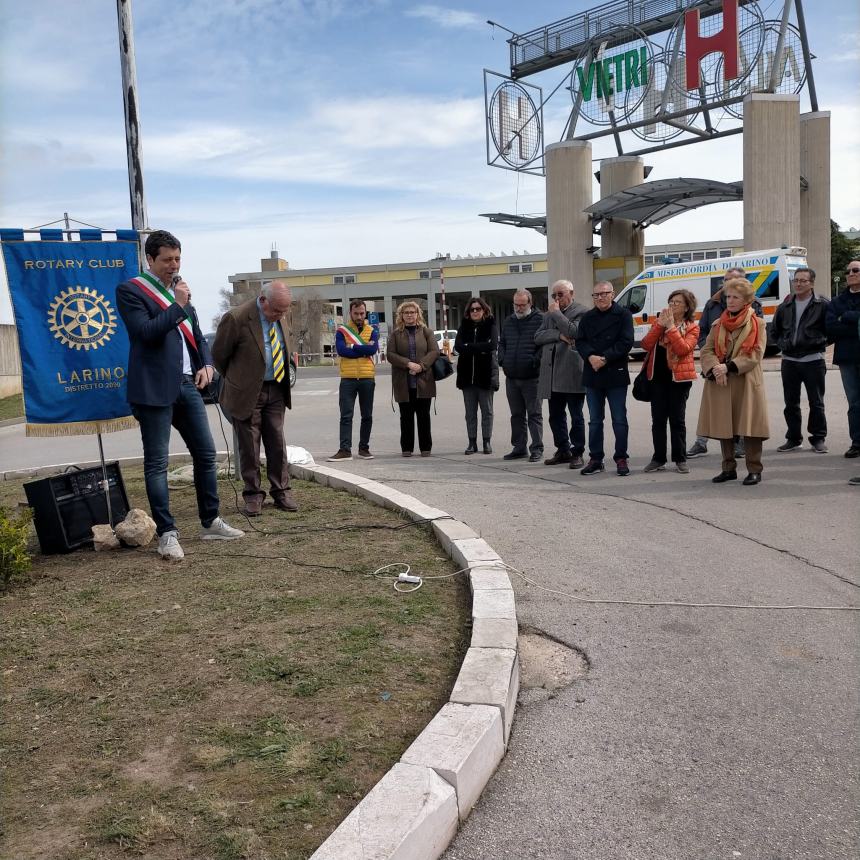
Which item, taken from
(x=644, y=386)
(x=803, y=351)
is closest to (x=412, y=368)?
(x=644, y=386)

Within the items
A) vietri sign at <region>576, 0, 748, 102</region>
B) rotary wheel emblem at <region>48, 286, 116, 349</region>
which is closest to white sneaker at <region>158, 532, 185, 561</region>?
rotary wheel emblem at <region>48, 286, 116, 349</region>

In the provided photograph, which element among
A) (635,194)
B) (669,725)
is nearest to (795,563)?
(669,725)

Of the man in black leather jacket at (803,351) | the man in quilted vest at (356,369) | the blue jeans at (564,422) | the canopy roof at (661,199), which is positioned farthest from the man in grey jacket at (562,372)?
the canopy roof at (661,199)

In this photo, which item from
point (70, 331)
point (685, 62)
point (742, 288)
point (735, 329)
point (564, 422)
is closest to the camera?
point (70, 331)

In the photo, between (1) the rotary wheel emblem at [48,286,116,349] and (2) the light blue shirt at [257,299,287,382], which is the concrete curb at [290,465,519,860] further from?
(1) the rotary wheel emblem at [48,286,116,349]

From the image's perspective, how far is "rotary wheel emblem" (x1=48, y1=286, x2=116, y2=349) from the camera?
19.9 ft

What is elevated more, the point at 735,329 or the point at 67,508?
the point at 735,329

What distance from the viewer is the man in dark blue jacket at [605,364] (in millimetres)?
8516

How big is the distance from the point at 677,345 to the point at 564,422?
166 centimetres

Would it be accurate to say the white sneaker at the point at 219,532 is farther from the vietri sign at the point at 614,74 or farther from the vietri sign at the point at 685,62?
the vietri sign at the point at 614,74

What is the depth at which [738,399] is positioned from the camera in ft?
25.8

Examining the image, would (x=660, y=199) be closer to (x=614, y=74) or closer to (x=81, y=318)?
(x=614, y=74)

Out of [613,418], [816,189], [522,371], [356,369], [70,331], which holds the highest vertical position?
[816,189]

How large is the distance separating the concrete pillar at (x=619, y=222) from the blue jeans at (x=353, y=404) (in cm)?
2562
